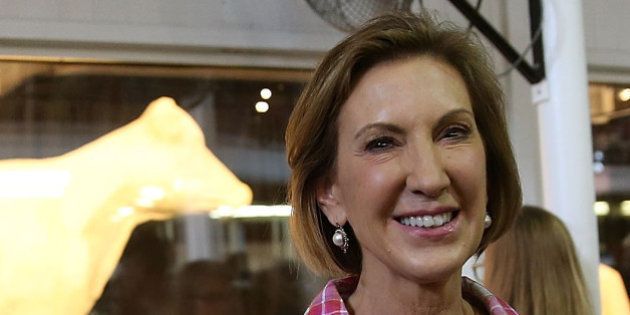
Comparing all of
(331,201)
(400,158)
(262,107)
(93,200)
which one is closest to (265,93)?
(262,107)

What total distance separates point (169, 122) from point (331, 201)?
1.10 meters

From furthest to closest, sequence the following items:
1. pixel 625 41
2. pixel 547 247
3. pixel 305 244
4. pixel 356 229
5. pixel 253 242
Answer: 1. pixel 625 41
2. pixel 253 242
3. pixel 547 247
4. pixel 305 244
5. pixel 356 229

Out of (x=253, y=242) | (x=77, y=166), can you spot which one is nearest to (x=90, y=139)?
(x=77, y=166)

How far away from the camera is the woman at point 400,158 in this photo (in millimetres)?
765

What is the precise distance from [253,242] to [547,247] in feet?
2.37

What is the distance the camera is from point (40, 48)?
180cm

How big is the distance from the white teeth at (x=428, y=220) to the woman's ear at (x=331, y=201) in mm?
102

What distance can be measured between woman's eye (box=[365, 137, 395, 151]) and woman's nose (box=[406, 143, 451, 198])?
0.03 metres

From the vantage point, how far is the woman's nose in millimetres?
745

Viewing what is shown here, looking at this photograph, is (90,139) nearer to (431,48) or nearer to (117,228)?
(117,228)

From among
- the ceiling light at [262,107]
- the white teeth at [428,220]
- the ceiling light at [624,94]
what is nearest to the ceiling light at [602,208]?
the ceiling light at [624,94]

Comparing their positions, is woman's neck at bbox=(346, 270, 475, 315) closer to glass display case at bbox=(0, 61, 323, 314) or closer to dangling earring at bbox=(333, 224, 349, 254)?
dangling earring at bbox=(333, 224, 349, 254)

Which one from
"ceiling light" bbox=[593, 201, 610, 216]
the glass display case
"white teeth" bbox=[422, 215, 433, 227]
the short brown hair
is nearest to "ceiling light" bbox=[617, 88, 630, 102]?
"ceiling light" bbox=[593, 201, 610, 216]

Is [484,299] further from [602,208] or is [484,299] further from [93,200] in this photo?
[602,208]
